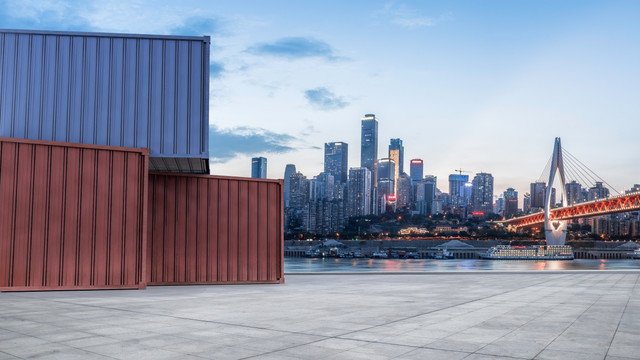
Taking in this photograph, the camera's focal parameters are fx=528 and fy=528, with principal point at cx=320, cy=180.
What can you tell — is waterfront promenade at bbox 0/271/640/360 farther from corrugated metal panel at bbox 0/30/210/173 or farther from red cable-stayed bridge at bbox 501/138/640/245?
red cable-stayed bridge at bbox 501/138/640/245

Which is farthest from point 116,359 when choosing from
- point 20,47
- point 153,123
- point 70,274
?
point 20,47

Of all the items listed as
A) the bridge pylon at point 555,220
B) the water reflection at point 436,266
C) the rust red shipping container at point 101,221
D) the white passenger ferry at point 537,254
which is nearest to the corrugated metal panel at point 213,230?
the rust red shipping container at point 101,221

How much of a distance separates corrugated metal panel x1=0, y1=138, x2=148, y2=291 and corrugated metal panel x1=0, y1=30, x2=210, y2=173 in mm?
1623

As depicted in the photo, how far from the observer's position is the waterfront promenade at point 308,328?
8.70 m

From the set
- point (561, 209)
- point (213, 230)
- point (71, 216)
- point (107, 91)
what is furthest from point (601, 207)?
point (71, 216)

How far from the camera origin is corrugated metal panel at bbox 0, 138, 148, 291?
→ 18766 millimetres

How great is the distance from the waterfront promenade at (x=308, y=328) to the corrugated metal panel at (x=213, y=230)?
5880 millimetres

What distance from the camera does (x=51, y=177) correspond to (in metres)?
19.3

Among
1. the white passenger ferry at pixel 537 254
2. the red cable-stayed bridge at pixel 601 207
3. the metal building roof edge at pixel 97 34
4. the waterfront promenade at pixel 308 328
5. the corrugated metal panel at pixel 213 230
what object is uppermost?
the metal building roof edge at pixel 97 34

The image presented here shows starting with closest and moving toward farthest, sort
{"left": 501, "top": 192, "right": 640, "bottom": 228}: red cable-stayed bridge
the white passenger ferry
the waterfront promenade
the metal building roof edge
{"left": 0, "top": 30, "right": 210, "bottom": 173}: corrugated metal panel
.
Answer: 1. the waterfront promenade
2. {"left": 0, "top": 30, "right": 210, "bottom": 173}: corrugated metal panel
3. the metal building roof edge
4. {"left": 501, "top": 192, "right": 640, "bottom": 228}: red cable-stayed bridge
5. the white passenger ferry

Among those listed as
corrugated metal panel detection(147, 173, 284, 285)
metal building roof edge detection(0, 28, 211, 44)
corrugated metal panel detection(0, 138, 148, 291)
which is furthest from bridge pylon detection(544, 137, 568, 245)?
corrugated metal panel detection(0, 138, 148, 291)

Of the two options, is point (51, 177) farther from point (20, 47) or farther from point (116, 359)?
point (116, 359)

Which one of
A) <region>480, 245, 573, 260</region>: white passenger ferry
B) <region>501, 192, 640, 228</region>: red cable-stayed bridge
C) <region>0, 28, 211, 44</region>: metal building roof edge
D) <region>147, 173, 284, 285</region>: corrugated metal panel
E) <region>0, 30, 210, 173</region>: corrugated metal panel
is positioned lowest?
<region>480, 245, 573, 260</region>: white passenger ferry

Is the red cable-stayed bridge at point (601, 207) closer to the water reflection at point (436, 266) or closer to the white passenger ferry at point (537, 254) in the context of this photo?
the water reflection at point (436, 266)
